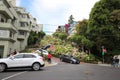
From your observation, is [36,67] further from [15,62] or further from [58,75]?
[58,75]

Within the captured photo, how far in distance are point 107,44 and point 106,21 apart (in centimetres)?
512

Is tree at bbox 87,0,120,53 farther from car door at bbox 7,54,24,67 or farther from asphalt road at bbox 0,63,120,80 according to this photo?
car door at bbox 7,54,24,67

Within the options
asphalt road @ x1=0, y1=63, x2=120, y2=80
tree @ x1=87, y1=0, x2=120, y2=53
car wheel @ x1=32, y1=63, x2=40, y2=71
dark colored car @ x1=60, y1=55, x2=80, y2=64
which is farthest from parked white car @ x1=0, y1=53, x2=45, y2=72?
tree @ x1=87, y1=0, x2=120, y2=53

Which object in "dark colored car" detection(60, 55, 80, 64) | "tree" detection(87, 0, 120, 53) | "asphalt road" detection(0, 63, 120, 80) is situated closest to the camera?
"asphalt road" detection(0, 63, 120, 80)

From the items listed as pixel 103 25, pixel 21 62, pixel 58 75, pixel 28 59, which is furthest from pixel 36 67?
pixel 103 25

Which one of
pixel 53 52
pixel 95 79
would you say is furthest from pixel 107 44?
pixel 95 79

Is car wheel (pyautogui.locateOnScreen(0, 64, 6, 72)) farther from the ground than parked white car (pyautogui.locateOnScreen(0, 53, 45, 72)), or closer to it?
closer to it

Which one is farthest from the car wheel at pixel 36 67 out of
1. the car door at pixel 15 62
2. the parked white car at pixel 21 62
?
the car door at pixel 15 62

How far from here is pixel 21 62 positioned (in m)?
22.2

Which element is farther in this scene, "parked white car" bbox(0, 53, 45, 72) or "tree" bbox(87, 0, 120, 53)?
"tree" bbox(87, 0, 120, 53)

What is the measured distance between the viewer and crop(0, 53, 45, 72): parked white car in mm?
21812

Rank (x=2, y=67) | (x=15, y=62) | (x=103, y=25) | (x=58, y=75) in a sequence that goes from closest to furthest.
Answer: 1. (x=58, y=75)
2. (x=2, y=67)
3. (x=15, y=62)
4. (x=103, y=25)

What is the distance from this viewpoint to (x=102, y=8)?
56500 mm

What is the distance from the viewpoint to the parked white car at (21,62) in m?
21.8
